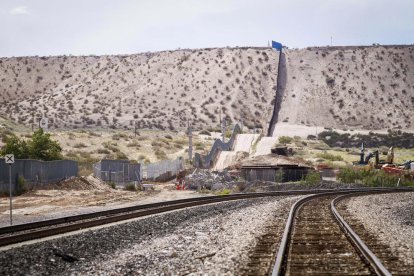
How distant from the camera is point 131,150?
7288cm

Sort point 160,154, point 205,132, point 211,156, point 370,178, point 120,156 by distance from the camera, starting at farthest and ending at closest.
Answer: point 205,132
point 160,154
point 211,156
point 120,156
point 370,178

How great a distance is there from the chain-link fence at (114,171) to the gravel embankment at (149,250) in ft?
90.1

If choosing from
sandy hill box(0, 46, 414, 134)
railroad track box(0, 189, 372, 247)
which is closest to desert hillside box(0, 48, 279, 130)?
sandy hill box(0, 46, 414, 134)

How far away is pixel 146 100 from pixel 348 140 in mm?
38353


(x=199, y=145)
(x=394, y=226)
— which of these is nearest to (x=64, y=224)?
(x=394, y=226)

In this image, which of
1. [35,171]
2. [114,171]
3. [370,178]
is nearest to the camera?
[35,171]

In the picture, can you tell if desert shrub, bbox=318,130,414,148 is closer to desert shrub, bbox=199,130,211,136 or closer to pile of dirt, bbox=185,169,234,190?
desert shrub, bbox=199,130,211,136

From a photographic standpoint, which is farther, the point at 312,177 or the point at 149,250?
the point at 312,177

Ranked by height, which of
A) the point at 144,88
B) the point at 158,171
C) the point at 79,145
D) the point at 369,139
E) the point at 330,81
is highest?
the point at 330,81

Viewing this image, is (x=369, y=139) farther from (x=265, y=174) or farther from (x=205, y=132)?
(x=265, y=174)

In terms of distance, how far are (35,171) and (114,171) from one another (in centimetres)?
1104

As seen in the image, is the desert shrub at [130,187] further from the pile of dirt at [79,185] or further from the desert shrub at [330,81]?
the desert shrub at [330,81]

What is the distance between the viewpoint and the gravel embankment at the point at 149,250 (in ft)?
37.9

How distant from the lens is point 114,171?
48.9m
